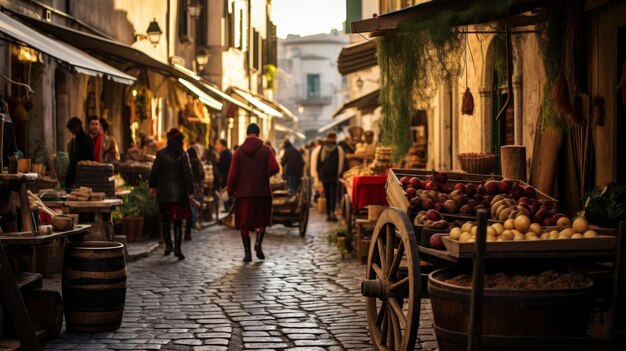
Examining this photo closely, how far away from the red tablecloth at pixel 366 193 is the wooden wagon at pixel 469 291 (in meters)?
7.47

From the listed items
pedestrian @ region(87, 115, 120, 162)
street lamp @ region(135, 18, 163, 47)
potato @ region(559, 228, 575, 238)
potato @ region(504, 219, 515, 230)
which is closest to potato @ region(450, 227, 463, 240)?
potato @ region(504, 219, 515, 230)

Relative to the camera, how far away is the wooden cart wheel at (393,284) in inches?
232

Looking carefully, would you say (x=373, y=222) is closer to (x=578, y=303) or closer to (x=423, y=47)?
(x=423, y=47)

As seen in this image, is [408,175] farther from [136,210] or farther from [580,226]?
[136,210]

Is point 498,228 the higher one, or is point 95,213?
point 498,228

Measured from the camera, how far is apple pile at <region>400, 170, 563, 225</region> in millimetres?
7035

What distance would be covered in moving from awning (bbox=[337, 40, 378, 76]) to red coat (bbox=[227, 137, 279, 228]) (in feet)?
14.2

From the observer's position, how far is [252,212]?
14.4m

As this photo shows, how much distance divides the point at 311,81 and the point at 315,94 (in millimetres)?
1071

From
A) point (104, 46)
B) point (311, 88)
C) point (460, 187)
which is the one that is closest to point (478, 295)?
point (460, 187)

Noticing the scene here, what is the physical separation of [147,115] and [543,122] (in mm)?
14996

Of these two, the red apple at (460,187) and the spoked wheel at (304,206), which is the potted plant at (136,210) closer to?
the spoked wheel at (304,206)

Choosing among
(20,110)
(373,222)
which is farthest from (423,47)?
(20,110)

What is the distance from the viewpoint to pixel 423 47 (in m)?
8.67
